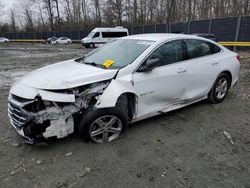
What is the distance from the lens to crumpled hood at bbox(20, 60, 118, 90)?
9.85ft

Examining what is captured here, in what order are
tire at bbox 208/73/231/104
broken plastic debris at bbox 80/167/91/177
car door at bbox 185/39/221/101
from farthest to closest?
1. tire at bbox 208/73/231/104
2. car door at bbox 185/39/221/101
3. broken plastic debris at bbox 80/167/91/177

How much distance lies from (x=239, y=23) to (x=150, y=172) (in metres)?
18.1

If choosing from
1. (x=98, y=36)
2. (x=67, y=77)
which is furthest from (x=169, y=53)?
(x=98, y=36)

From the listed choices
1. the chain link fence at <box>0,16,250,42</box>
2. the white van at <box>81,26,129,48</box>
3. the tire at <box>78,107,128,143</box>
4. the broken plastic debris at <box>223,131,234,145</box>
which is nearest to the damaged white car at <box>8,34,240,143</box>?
the tire at <box>78,107,128,143</box>

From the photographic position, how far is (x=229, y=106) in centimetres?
480

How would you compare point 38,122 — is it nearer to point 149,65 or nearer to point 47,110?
point 47,110

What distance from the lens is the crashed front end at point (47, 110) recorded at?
9.41 feet

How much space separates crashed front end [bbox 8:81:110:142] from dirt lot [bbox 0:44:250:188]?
35 centimetres

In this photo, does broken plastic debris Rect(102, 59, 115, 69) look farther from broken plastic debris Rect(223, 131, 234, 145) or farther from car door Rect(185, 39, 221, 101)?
broken plastic debris Rect(223, 131, 234, 145)

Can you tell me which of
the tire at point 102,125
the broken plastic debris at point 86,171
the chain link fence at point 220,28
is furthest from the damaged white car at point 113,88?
the chain link fence at point 220,28

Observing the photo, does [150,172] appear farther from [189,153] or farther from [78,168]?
[78,168]

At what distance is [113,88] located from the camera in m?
3.18

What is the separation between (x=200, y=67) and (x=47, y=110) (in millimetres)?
2920

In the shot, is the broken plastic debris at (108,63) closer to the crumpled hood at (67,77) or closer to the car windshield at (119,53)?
the car windshield at (119,53)
